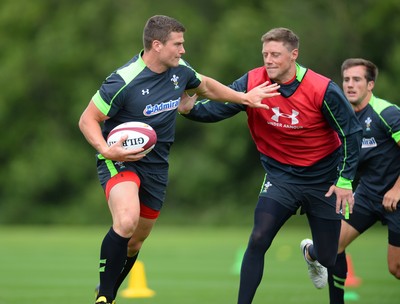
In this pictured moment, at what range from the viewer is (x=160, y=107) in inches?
289

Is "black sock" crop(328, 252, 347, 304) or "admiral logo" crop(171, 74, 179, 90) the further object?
"black sock" crop(328, 252, 347, 304)

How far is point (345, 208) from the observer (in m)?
7.32

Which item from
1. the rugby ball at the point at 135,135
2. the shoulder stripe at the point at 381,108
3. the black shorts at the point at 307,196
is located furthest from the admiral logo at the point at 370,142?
the rugby ball at the point at 135,135

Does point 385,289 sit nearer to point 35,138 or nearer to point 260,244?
point 260,244

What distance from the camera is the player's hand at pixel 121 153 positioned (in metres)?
6.90

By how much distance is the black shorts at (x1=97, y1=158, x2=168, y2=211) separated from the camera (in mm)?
7266

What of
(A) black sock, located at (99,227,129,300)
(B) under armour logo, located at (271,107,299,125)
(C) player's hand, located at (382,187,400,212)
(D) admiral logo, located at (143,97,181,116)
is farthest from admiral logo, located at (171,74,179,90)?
(C) player's hand, located at (382,187,400,212)

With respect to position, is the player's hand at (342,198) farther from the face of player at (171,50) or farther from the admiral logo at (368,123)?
the face of player at (171,50)

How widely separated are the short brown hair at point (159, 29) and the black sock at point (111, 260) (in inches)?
65.9

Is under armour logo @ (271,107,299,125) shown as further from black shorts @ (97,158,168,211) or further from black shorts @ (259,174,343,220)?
black shorts @ (97,158,168,211)

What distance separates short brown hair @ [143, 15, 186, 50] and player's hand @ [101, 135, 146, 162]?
92 centimetres

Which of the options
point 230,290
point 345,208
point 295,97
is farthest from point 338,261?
point 230,290

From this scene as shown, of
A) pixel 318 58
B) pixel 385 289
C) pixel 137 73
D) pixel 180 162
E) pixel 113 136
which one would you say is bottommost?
pixel 385 289

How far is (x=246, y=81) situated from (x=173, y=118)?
77 cm
